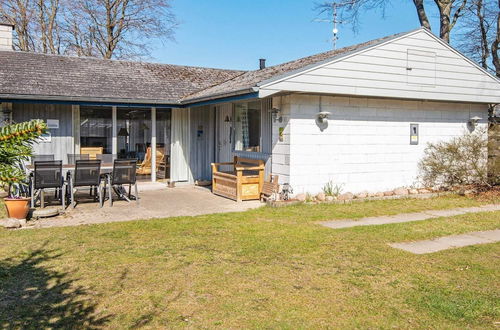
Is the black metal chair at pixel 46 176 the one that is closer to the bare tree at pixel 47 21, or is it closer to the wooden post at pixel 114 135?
the wooden post at pixel 114 135

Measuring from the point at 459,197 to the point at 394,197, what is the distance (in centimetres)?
182

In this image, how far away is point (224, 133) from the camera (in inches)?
525

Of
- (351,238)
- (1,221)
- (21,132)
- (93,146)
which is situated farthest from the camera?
(93,146)

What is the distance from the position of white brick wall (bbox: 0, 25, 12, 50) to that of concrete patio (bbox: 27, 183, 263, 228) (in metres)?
6.31

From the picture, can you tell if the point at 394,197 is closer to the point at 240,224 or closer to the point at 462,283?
the point at 240,224

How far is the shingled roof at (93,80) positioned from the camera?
11.4m

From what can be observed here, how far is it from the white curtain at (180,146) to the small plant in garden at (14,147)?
1238 cm

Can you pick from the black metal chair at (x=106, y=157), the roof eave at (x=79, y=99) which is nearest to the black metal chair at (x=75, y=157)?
Answer: the black metal chair at (x=106, y=157)

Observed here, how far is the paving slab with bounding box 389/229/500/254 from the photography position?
Answer: 6219 mm

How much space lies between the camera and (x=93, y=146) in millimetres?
12531

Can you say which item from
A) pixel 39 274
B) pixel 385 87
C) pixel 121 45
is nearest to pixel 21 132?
pixel 39 274

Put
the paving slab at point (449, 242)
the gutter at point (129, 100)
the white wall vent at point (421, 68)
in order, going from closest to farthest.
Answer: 1. the paving slab at point (449, 242)
2. the gutter at point (129, 100)
3. the white wall vent at point (421, 68)

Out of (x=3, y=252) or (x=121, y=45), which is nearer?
(x=3, y=252)

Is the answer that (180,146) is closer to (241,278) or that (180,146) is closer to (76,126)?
(76,126)
